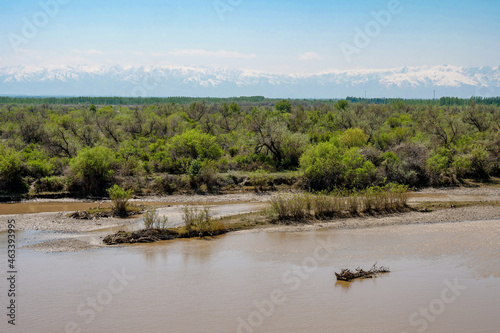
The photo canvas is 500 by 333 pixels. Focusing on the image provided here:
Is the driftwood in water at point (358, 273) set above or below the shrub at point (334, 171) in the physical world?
below

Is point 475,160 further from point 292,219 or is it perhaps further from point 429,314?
point 429,314

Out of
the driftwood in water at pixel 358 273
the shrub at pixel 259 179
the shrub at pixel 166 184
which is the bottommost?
the driftwood in water at pixel 358 273

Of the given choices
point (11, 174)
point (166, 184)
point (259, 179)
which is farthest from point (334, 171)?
point (11, 174)

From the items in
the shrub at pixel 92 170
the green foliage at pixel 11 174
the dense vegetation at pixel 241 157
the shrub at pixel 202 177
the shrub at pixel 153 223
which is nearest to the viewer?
the shrub at pixel 153 223

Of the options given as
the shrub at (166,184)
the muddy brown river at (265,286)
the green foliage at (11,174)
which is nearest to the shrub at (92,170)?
the shrub at (166,184)

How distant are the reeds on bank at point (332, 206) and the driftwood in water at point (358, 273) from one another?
6.51 meters

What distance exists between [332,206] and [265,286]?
9.04m

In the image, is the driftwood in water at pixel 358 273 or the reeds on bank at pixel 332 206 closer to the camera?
the driftwood in water at pixel 358 273

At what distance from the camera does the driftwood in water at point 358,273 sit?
1503 cm

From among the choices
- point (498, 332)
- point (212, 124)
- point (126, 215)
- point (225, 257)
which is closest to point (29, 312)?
point (225, 257)

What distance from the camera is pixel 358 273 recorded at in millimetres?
15289

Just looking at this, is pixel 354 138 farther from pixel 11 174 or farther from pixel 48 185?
pixel 11 174

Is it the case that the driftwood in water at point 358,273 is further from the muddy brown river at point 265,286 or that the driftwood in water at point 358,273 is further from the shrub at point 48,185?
the shrub at point 48,185

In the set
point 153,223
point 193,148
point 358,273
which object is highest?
point 193,148
